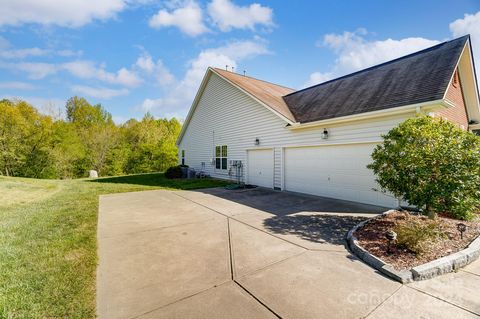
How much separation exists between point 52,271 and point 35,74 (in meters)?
Answer: 22.0

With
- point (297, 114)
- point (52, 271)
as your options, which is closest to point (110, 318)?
point (52, 271)

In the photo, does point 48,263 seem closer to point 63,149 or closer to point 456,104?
point 456,104

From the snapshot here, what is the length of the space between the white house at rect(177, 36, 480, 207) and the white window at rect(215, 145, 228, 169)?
0.21 ft

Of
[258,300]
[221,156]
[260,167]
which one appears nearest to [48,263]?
[258,300]

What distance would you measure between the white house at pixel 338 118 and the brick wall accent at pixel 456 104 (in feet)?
0.11

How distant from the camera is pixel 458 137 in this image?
4301 millimetres

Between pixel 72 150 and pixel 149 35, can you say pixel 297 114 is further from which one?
pixel 72 150

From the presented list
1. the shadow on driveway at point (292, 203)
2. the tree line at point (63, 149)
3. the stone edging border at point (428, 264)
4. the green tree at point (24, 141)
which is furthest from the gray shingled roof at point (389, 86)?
the green tree at point (24, 141)

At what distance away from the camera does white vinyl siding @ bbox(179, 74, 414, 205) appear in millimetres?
7195

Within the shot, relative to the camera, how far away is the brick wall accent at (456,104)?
7.64m

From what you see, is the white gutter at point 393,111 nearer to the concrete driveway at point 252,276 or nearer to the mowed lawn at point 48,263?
the concrete driveway at point 252,276

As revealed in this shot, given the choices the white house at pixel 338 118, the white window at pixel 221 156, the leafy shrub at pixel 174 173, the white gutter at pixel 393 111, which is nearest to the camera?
the white gutter at pixel 393 111

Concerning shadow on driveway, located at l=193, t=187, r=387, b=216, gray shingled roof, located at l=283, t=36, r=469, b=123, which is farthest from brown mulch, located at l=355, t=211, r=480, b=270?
gray shingled roof, located at l=283, t=36, r=469, b=123

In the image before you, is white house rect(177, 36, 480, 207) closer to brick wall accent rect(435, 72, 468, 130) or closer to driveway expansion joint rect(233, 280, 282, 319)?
brick wall accent rect(435, 72, 468, 130)
